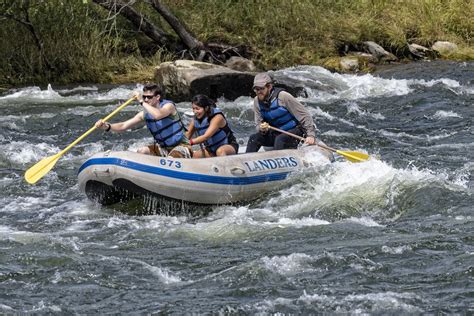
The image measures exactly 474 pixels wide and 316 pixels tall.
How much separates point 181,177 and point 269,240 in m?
1.40

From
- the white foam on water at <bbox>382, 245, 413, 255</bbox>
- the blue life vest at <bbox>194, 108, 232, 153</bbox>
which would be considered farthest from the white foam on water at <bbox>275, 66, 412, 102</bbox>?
the white foam on water at <bbox>382, 245, 413, 255</bbox>

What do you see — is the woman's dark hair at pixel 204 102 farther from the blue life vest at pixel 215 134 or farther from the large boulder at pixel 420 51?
the large boulder at pixel 420 51

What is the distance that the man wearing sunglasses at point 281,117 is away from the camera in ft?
32.6

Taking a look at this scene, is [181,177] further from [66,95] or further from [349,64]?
[349,64]

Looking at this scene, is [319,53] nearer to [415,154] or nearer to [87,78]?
[87,78]

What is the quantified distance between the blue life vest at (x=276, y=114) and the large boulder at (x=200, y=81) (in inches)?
179

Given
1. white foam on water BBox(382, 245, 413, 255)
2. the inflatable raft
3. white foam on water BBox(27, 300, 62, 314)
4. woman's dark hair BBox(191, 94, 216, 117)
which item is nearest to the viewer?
white foam on water BBox(27, 300, 62, 314)

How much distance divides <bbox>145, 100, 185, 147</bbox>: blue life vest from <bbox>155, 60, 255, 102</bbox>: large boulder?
16.1ft

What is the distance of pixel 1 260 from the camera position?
7316 mm

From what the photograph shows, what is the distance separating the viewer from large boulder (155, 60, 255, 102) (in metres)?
14.5

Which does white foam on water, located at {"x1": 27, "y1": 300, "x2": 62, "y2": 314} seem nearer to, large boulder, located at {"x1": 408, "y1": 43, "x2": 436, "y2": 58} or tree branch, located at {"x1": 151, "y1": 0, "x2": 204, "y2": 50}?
tree branch, located at {"x1": 151, "y1": 0, "x2": 204, "y2": 50}

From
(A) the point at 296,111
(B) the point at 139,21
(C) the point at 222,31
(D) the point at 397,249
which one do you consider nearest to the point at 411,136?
(A) the point at 296,111

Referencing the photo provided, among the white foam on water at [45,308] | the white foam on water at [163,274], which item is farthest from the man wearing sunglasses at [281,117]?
the white foam on water at [45,308]

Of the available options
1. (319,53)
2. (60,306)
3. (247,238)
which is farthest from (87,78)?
(60,306)
